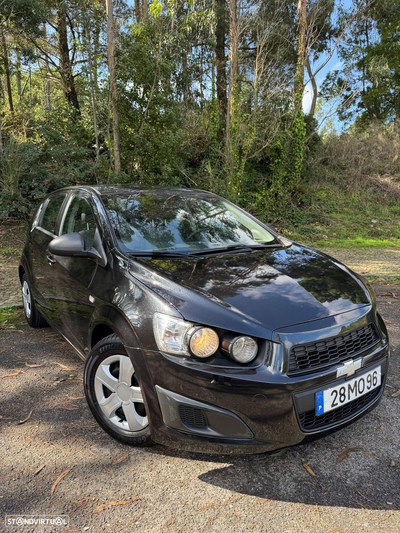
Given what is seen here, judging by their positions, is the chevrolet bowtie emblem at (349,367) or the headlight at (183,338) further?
the chevrolet bowtie emblem at (349,367)

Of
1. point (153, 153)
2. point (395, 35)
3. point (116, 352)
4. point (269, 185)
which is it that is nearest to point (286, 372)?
point (116, 352)

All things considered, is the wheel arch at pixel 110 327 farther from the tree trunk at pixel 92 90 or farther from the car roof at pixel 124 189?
the tree trunk at pixel 92 90

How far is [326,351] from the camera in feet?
6.81

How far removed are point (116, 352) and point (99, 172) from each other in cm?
931

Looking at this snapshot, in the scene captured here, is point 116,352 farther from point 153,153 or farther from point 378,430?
point 153,153

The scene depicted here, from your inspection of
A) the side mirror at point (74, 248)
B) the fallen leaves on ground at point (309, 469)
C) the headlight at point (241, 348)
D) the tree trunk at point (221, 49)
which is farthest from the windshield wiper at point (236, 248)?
the tree trunk at point (221, 49)

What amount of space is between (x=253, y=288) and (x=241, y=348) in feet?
1.53

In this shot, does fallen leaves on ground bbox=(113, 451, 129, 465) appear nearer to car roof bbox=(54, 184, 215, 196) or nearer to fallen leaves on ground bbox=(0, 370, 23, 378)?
fallen leaves on ground bbox=(0, 370, 23, 378)

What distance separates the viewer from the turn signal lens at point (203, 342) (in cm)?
196

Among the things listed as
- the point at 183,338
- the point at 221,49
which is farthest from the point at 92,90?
the point at 183,338

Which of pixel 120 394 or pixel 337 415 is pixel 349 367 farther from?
pixel 120 394

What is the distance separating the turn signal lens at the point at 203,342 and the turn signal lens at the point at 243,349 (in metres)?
0.09

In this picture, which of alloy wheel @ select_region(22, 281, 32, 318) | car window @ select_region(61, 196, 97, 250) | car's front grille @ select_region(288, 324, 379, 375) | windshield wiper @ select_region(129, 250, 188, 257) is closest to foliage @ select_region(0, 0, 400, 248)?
alloy wheel @ select_region(22, 281, 32, 318)

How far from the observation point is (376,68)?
71.6 feet
